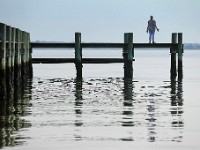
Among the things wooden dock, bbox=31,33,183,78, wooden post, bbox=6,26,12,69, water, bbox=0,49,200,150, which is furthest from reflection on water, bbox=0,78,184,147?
wooden dock, bbox=31,33,183,78

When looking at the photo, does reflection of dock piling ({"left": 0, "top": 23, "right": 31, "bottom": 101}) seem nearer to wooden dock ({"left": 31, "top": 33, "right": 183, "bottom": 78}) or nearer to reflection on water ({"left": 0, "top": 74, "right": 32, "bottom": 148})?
reflection on water ({"left": 0, "top": 74, "right": 32, "bottom": 148})

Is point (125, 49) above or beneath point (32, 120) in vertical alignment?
above

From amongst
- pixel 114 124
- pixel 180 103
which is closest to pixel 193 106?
pixel 180 103

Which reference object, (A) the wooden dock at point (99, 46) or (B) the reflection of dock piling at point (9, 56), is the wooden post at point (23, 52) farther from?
(A) the wooden dock at point (99, 46)

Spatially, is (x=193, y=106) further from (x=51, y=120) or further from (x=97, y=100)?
(x=51, y=120)

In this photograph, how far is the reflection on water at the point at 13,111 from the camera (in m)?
14.4

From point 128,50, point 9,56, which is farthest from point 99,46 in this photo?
point 9,56

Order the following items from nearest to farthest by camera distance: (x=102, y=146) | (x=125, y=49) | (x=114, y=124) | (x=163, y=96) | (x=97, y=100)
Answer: (x=102, y=146) → (x=114, y=124) → (x=97, y=100) → (x=163, y=96) → (x=125, y=49)

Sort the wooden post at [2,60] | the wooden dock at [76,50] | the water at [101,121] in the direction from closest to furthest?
the water at [101,121]
the wooden post at [2,60]
the wooden dock at [76,50]

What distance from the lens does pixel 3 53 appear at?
24078 mm

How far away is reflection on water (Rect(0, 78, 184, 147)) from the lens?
585 inches

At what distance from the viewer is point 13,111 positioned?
65.5 ft

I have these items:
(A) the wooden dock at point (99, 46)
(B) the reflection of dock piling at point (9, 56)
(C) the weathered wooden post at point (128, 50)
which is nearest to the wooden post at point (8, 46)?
(B) the reflection of dock piling at point (9, 56)

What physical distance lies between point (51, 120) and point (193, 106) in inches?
224
